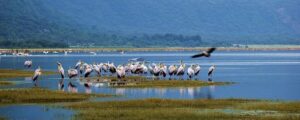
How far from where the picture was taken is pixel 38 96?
→ 39.9m

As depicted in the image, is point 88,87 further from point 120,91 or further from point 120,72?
point 120,72

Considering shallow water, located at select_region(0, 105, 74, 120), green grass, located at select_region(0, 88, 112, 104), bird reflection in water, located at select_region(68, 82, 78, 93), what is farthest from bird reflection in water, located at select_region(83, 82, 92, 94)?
shallow water, located at select_region(0, 105, 74, 120)

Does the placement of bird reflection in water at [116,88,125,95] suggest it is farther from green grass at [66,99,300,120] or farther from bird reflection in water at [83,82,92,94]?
green grass at [66,99,300,120]

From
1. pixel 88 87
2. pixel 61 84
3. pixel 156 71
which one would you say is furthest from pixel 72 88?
pixel 156 71

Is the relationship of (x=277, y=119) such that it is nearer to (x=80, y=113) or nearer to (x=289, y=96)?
(x=80, y=113)

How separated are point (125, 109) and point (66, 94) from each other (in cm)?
778

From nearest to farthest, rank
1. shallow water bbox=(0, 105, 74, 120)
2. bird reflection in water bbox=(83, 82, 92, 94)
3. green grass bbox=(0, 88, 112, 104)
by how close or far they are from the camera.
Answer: shallow water bbox=(0, 105, 74, 120) → green grass bbox=(0, 88, 112, 104) → bird reflection in water bbox=(83, 82, 92, 94)

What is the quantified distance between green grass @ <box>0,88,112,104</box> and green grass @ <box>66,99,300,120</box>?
277 centimetres

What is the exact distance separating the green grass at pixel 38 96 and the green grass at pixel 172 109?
109 inches

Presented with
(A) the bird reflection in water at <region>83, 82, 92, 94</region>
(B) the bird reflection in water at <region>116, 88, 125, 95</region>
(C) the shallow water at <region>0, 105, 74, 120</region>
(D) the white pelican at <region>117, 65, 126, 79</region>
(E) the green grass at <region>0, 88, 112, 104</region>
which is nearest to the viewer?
(C) the shallow water at <region>0, 105, 74, 120</region>

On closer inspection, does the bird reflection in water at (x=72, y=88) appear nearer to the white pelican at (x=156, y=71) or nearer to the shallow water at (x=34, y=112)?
the white pelican at (x=156, y=71)

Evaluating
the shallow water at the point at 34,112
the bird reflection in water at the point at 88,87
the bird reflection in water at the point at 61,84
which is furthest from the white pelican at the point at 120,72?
the shallow water at the point at 34,112

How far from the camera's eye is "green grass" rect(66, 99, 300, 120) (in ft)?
103

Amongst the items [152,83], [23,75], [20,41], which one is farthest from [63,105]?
[20,41]
